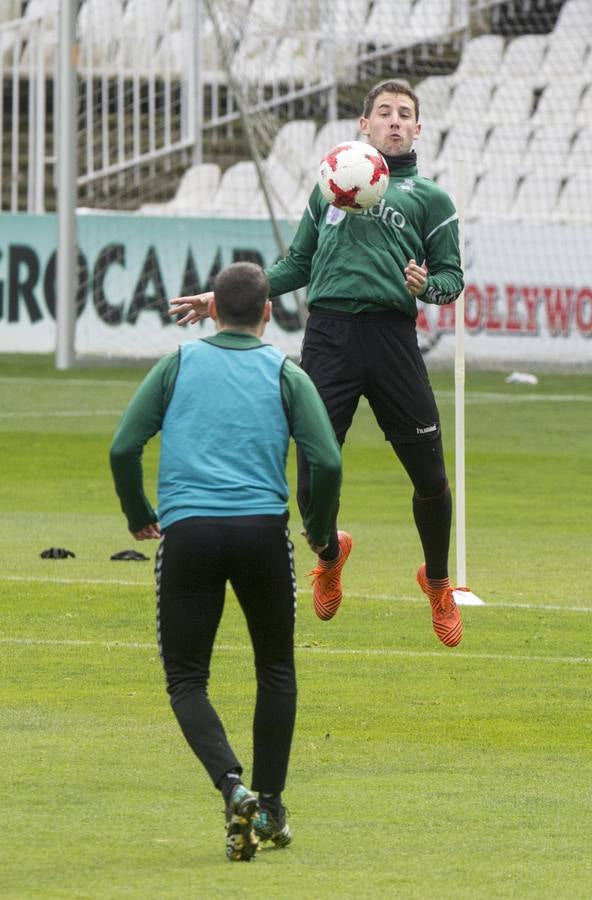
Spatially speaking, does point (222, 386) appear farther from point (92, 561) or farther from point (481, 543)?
point (481, 543)

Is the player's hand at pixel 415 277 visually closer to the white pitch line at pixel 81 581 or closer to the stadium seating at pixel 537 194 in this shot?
the white pitch line at pixel 81 581

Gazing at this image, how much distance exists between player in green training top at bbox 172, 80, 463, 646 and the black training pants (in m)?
2.64

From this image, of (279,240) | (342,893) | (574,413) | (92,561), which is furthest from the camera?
(279,240)

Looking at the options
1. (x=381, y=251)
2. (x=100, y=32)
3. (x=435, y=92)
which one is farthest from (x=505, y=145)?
(x=381, y=251)

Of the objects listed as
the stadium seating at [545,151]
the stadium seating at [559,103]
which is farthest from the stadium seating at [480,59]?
the stadium seating at [545,151]

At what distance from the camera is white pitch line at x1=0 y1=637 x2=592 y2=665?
9.45 metres

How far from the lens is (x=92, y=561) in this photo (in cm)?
1270

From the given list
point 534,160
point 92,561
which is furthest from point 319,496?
point 534,160

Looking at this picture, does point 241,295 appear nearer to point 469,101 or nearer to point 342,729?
point 342,729

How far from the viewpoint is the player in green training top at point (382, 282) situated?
28.3 ft

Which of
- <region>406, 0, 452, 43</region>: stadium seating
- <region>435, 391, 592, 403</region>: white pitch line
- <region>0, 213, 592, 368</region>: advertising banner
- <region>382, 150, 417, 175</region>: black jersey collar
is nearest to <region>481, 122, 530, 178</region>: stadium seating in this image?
<region>406, 0, 452, 43</region>: stadium seating

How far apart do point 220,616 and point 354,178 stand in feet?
9.95

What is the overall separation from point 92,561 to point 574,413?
38.2 ft

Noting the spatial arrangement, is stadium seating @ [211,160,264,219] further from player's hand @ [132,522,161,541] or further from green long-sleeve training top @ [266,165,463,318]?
player's hand @ [132,522,161,541]
